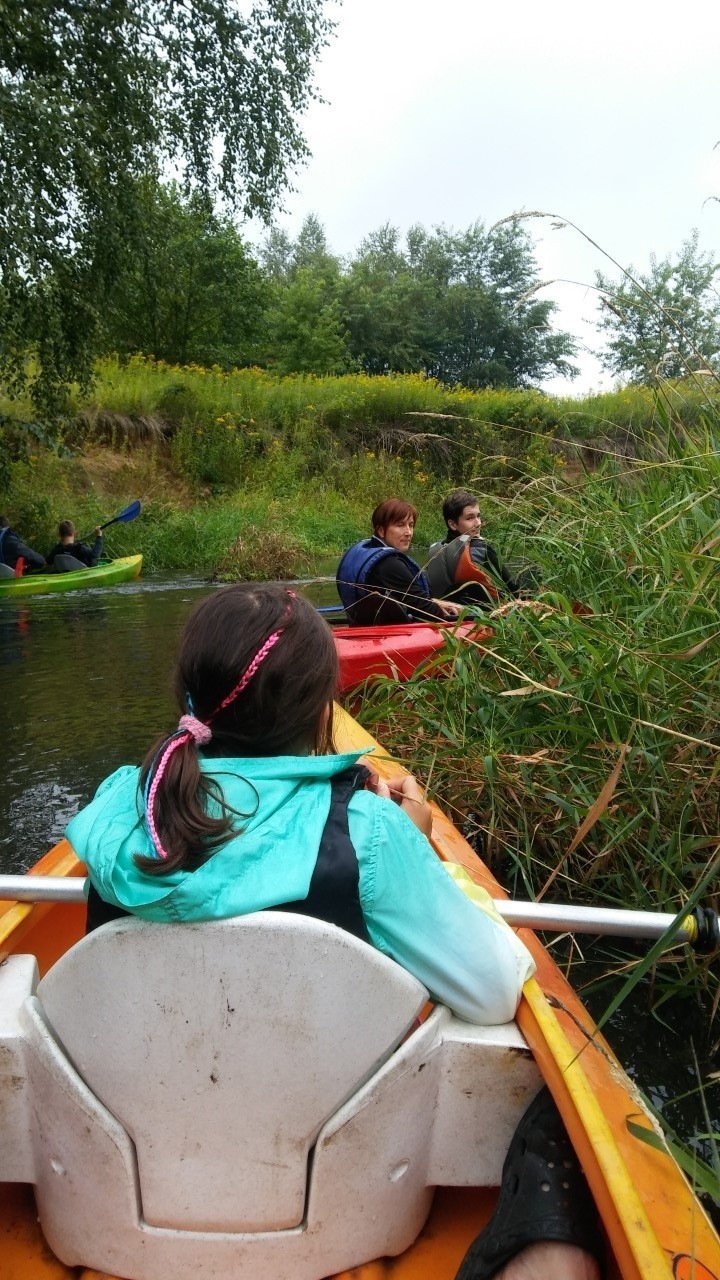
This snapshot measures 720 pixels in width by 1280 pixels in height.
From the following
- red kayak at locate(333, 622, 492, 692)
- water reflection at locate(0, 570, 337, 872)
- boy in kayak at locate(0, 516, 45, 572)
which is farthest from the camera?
boy in kayak at locate(0, 516, 45, 572)

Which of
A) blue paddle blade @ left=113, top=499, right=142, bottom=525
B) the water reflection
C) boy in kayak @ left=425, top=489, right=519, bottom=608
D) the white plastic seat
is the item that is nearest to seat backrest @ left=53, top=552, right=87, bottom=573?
the water reflection

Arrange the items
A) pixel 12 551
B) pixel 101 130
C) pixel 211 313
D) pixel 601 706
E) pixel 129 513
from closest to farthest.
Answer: pixel 601 706
pixel 101 130
pixel 12 551
pixel 129 513
pixel 211 313

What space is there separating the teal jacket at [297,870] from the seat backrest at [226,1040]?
4 cm

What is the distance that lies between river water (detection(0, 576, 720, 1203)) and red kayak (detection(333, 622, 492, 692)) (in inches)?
26.6

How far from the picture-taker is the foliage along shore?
36.0ft

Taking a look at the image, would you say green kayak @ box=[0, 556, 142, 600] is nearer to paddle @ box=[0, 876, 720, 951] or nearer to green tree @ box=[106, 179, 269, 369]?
paddle @ box=[0, 876, 720, 951]

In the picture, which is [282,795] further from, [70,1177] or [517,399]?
[517,399]

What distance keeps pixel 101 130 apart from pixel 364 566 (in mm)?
4584

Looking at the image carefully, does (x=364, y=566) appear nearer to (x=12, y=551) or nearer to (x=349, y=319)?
(x=12, y=551)

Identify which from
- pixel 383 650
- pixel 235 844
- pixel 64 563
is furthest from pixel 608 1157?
pixel 64 563

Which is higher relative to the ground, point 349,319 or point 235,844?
point 349,319

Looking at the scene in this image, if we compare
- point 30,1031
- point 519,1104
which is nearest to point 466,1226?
point 519,1104

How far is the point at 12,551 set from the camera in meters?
8.86

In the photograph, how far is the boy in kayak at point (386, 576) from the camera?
3.91m
